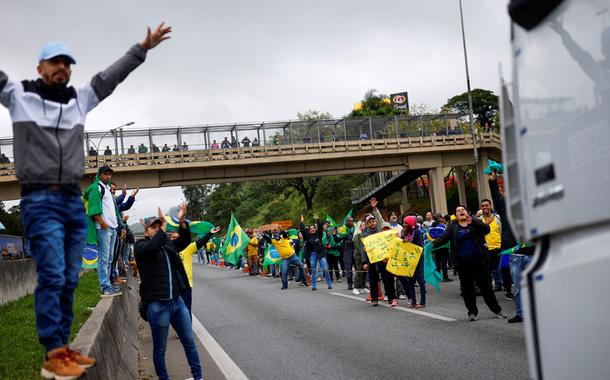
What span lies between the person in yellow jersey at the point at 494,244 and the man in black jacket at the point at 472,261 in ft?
5.78

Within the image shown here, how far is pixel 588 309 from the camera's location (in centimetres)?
329

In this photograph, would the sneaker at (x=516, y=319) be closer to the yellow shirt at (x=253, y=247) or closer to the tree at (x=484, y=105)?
the yellow shirt at (x=253, y=247)

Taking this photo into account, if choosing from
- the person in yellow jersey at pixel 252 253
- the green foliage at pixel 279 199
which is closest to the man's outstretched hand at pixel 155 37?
the person in yellow jersey at pixel 252 253

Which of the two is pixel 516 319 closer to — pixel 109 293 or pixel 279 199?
pixel 109 293

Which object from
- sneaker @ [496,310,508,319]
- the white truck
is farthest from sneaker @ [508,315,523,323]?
the white truck

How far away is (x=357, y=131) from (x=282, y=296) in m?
31.4

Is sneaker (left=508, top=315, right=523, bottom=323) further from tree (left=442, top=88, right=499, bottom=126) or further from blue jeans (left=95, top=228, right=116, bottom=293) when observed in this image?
tree (left=442, top=88, right=499, bottom=126)

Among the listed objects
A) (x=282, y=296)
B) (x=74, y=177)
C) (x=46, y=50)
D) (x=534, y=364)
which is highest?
(x=46, y=50)

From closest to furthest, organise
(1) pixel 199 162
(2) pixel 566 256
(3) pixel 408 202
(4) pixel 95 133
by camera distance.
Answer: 1. (2) pixel 566 256
2. (4) pixel 95 133
3. (1) pixel 199 162
4. (3) pixel 408 202

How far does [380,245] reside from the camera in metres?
14.7

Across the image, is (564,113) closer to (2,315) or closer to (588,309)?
(588,309)

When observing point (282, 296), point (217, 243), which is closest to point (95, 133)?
point (217, 243)

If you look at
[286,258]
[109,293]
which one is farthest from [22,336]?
[286,258]

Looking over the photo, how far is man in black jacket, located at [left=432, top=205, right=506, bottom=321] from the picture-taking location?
442 inches
